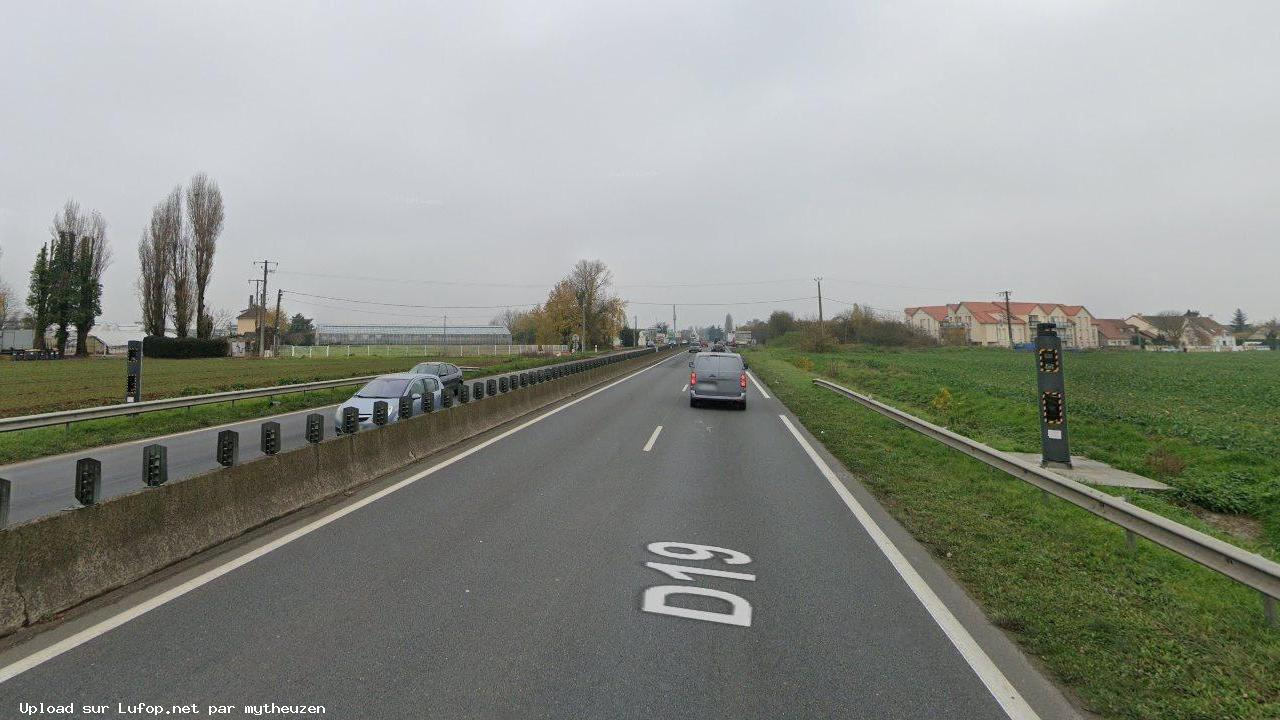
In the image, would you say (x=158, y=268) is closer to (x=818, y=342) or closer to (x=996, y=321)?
(x=818, y=342)

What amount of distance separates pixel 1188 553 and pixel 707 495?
4388mm

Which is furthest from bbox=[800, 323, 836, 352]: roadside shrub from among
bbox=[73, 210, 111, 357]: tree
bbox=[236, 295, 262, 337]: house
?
bbox=[236, 295, 262, 337]: house

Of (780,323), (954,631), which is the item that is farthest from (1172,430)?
(780,323)

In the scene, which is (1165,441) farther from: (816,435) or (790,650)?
(790,650)

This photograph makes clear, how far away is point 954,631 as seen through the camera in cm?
373

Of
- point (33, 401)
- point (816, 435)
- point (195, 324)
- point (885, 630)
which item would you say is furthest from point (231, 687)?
point (195, 324)

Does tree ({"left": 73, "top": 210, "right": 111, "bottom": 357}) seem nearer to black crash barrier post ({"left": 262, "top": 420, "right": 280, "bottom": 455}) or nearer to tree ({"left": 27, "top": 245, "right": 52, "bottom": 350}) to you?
tree ({"left": 27, "top": 245, "right": 52, "bottom": 350})

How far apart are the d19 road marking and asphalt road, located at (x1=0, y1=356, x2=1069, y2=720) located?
2cm

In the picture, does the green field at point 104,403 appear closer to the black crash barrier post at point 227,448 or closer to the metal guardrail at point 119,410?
the metal guardrail at point 119,410

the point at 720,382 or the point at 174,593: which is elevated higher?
the point at 720,382

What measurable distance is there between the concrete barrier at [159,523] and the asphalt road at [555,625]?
0.95 feet

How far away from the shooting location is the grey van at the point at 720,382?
16656mm

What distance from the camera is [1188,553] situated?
4.07 m

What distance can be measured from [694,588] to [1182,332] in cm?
15349
